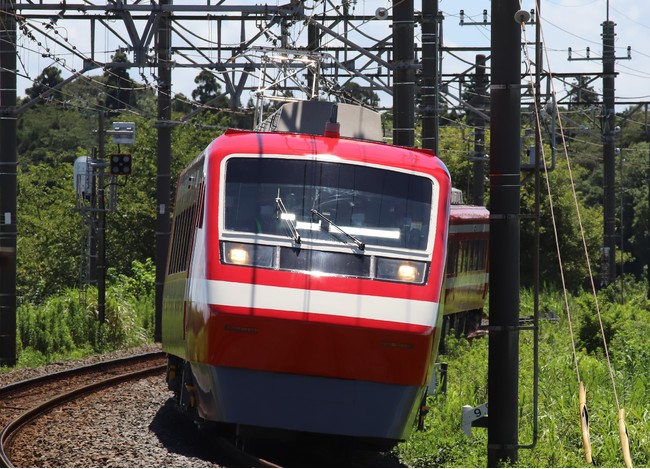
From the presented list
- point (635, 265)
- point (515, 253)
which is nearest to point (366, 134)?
point (515, 253)

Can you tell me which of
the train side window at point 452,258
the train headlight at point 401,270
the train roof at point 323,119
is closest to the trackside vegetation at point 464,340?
the train headlight at point 401,270

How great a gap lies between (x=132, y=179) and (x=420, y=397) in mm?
41619

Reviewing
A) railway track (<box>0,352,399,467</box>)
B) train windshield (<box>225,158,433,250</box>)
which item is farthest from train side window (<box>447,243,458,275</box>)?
train windshield (<box>225,158,433,250</box>)

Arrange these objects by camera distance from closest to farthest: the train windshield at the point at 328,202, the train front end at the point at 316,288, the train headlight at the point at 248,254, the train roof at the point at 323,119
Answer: the train front end at the point at 316,288, the train headlight at the point at 248,254, the train windshield at the point at 328,202, the train roof at the point at 323,119

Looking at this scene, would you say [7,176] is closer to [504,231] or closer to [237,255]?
[237,255]

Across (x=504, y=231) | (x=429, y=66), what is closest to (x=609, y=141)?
(x=429, y=66)

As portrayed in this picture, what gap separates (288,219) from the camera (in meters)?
13.0

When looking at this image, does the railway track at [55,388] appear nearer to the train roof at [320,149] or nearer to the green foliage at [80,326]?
the green foliage at [80,326]

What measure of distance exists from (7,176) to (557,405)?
45.2 ft

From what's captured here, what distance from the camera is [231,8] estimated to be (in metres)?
23.1

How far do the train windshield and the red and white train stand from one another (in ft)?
0.04

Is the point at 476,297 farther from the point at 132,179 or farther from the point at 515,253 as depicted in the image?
the point at 132,179

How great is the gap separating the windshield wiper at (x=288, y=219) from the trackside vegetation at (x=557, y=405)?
2.97m

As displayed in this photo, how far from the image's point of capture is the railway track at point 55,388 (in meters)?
16.6
